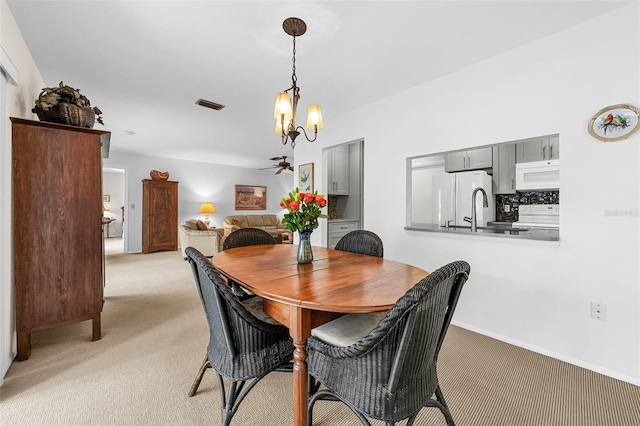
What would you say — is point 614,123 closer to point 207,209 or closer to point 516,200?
point 516,200

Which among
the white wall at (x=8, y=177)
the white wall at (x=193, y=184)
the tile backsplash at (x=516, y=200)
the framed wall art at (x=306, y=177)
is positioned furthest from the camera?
the white wall at (x=193, y=184)

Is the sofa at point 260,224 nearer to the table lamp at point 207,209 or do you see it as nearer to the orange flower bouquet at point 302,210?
the table lamp at point 207,209

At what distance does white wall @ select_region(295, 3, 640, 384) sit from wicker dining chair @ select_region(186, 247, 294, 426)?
194cm

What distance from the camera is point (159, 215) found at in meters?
6.87

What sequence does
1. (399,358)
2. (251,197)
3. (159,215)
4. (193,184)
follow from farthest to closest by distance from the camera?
(251,197)
(193,184)
(159,215)
(399,358)

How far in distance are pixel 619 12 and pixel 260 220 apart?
24.7 feet

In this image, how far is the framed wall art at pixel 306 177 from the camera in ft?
14.2

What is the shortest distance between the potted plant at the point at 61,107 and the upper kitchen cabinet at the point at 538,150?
14.3 ft

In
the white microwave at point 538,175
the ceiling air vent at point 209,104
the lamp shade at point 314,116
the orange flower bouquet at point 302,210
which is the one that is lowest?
the orange flower bouquet at point 302,210

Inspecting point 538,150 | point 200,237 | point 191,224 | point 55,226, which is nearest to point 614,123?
point 538,150

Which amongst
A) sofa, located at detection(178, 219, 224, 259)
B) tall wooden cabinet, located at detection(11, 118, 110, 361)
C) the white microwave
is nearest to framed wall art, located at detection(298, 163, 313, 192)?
sofa, located at detection(178, 219, 224, 259)

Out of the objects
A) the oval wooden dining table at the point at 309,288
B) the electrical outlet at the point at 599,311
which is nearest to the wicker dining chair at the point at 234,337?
the oval wooden dining table at the point at 309,288

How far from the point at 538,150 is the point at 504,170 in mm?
455

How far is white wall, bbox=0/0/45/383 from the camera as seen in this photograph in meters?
1.78
